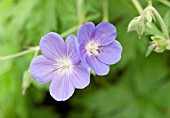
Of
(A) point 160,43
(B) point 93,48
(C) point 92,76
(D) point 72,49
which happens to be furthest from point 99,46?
(C) point 92,76

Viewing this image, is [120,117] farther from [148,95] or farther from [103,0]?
[103,0]

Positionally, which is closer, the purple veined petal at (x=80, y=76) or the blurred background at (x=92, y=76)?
the purple veined petal at (x=80, y=76)

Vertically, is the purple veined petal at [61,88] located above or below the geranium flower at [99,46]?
below

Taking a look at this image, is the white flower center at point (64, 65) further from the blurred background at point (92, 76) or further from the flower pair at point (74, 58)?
the blurred background at point (92, 76)

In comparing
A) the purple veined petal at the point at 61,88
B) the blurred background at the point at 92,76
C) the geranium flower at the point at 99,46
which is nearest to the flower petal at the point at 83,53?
the geranium flower at the point at 99,46

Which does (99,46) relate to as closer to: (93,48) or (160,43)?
(93,48)

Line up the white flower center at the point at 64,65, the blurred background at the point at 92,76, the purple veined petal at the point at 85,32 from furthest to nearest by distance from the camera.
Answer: the blurred background at the point at 92,76 < the white flower center at the point at 64,65 < the purple veined petal at the point at 85,32

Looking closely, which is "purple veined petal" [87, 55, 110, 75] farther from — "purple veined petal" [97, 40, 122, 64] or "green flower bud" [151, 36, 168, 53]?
"green flower bud" [151, 36, 168, 53]

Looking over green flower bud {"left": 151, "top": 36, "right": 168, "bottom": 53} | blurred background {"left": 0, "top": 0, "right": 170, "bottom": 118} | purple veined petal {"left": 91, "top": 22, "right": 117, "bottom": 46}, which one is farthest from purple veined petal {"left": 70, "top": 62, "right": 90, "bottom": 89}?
blurred background {"left": 0, "top": 0, "right": 170, "bottom": 118}
